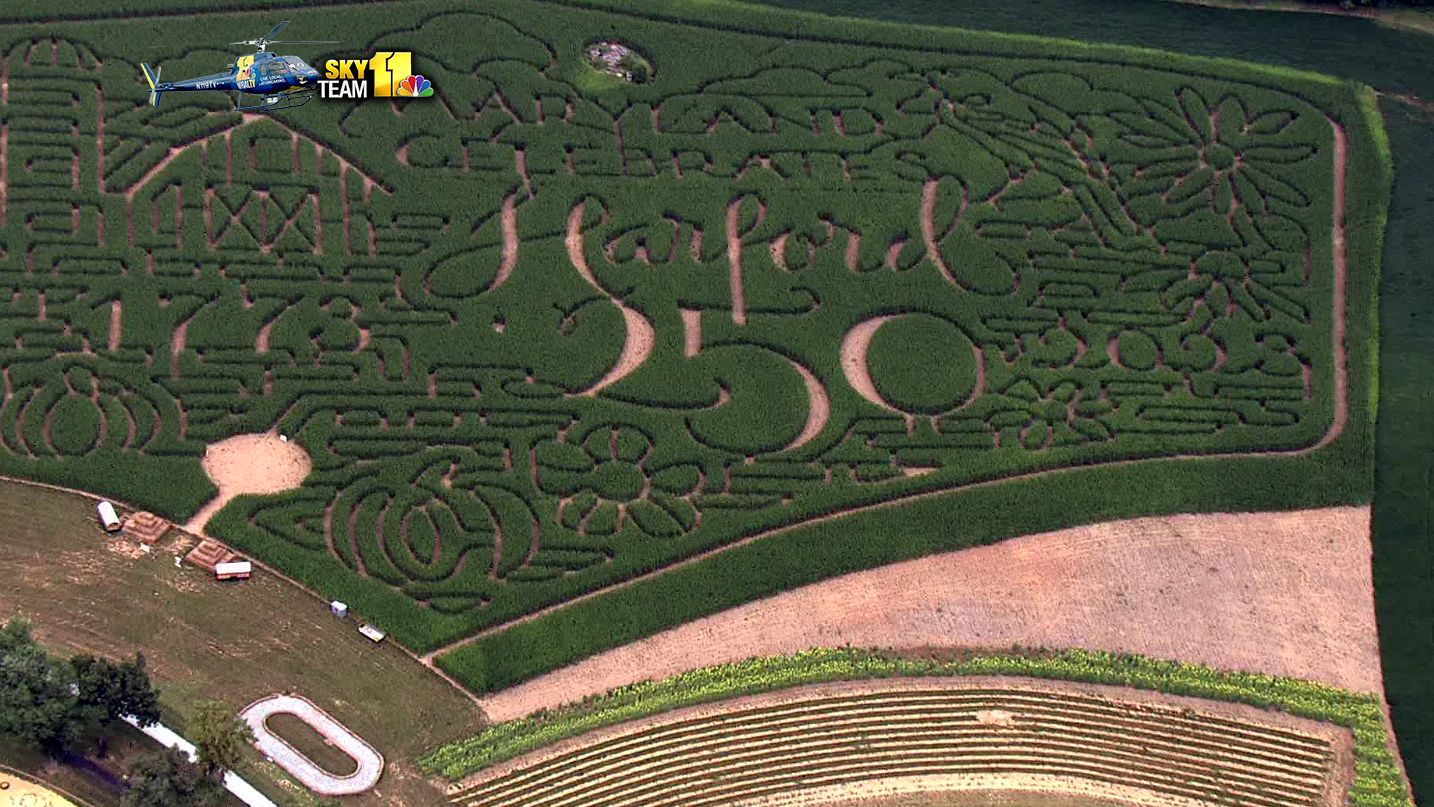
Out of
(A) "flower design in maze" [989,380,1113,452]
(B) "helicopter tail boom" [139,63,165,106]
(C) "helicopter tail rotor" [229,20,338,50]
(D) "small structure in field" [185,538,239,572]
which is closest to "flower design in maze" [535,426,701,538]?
(D) "small structure in field" [185,538,239,572]

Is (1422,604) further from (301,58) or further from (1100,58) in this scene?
(301,58)

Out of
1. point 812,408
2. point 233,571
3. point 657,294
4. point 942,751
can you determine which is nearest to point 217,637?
point 233,571

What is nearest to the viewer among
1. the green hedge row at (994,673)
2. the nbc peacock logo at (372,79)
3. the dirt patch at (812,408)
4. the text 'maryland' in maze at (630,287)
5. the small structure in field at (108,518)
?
the green hedge row at (994,673)

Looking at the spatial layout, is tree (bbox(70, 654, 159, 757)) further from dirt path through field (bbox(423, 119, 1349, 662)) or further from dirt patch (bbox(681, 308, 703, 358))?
dirt patch (bbox(681, 308, 703, 358))

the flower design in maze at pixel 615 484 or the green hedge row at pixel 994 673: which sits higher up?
the flower design in maze at pixel 615 484

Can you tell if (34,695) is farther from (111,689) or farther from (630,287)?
(630,287)

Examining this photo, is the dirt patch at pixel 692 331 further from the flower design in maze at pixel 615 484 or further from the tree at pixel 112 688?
Answer: the tree at pixel 112 688

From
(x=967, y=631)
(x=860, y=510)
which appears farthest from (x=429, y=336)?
(x=967, y=631)

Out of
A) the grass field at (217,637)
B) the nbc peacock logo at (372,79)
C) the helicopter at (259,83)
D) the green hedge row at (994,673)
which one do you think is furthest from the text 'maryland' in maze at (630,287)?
the green hedge row at (994,673)
